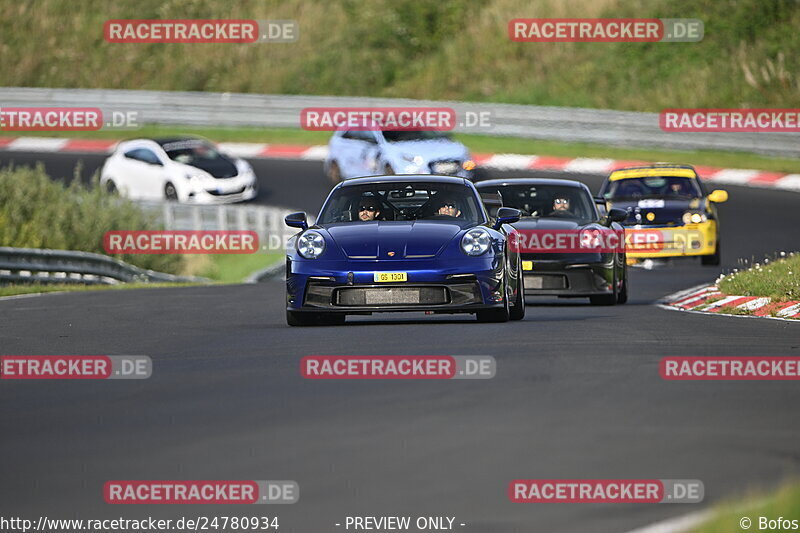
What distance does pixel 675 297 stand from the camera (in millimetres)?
18656

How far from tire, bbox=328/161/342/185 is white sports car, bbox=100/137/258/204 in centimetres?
163

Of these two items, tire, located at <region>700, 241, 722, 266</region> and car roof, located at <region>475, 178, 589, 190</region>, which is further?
tire, located at <region>700, 241, 722, 266</region>

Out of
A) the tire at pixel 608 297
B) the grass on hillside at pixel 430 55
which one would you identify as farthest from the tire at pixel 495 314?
the grass on hillside at pixel 430 55

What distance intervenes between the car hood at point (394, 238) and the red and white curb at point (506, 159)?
21.3m

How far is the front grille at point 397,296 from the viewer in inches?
507

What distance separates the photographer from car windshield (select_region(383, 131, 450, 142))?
3347 centimetres

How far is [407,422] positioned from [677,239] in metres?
16.2

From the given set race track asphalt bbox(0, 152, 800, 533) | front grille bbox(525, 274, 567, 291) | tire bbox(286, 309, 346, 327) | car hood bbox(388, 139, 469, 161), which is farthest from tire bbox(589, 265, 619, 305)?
car hood bbox(388, 139, 469, 161)

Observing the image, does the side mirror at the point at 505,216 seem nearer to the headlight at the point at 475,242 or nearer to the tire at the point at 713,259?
the headlight at the point at 475,242

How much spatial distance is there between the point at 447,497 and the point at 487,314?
705cm

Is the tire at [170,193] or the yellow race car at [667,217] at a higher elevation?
the tire at [170,193]

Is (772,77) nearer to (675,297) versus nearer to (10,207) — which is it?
(10,207)

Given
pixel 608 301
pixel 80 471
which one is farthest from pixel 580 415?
pixel 608 301

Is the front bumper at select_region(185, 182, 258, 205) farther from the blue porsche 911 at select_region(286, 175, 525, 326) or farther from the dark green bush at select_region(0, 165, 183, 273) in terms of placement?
the blue porsche 911 at select_region(286, 175, 525, 326)
